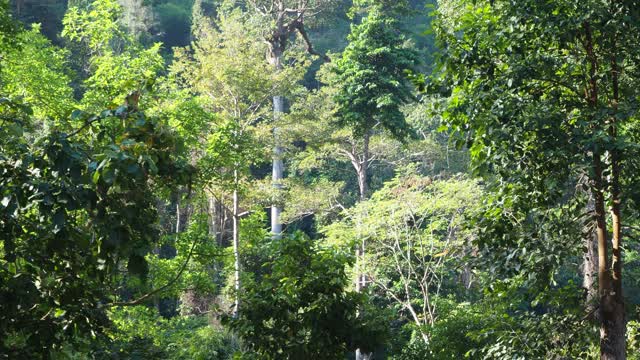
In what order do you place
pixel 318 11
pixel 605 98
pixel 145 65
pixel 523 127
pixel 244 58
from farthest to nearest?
pixel 318 11, pixel 244 58, pixel 145 65, pixel 605 98, pixel 523 127

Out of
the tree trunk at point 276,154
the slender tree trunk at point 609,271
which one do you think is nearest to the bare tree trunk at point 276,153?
the tree trunk at point 276,154

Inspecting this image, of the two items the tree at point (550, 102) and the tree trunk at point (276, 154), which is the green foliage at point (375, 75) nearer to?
the tree trunk at point (276, 154)

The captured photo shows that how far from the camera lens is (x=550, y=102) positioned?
479cm

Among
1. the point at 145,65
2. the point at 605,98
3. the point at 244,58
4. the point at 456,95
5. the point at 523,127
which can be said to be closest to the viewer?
the point at 523,127

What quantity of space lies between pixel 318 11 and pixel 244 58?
7607mm

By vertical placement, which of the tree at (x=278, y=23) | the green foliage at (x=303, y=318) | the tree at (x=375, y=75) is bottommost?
the green foliage at (x=303, y=318)

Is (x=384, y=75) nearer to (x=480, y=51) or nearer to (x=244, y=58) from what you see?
(x=244, y=58)

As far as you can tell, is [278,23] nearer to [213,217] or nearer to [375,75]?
[213,217]

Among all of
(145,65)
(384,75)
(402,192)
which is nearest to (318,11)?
(384,75)

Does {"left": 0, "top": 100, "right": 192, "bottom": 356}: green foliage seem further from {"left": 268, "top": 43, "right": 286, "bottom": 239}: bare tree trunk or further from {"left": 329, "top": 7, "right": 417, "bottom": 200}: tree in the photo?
{"left": 329, "top": 7, "right": 417, "bottom": 200}: tree

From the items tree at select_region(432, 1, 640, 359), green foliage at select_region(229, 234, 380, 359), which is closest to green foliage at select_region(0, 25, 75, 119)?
green foliage at select_region(229, 234, 380, 359)

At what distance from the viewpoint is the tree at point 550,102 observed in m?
4.60

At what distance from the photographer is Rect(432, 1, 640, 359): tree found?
4602mm

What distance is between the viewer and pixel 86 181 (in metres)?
3.08
